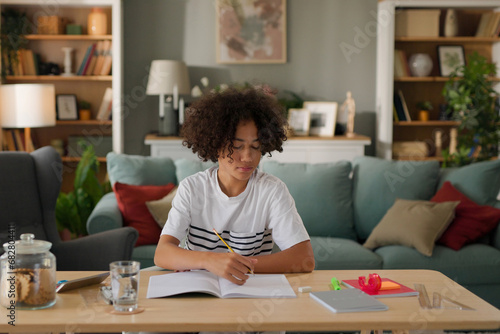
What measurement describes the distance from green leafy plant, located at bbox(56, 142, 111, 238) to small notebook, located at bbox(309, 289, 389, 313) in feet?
9.74

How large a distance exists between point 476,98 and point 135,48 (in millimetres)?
2864

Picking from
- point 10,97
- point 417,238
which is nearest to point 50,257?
point 417,238

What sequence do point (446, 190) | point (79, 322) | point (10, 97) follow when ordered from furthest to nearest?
point (10, 97) → point (446, 190) → point (79, 322)

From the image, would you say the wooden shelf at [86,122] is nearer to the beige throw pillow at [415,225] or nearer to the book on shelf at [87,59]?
the book on shelf at [87,59]

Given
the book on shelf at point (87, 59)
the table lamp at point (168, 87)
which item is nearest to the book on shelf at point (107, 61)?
the book on shelf at point (87, 59)

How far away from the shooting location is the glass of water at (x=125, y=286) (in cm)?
133

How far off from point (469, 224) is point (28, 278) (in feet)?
8.42

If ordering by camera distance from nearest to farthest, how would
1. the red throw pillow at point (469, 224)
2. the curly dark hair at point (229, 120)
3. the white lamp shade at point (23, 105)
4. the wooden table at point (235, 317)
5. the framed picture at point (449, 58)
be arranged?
the wooden table at point (235, 317)
the curly dark hair at point (229, 120)
the red throw pillow at point (469, 224)
the white lamp shade at point (23, 105)
the framed picture at point (449, 58)

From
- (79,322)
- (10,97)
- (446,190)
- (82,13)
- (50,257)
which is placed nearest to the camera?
(79,322)

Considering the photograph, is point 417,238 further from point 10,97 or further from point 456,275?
point 10,97

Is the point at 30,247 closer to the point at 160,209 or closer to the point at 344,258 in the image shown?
the point at 160,209

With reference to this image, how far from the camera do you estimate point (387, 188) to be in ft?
11.8

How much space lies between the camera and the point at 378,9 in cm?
520

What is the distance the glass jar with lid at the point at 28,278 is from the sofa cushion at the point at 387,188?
2.54 m
